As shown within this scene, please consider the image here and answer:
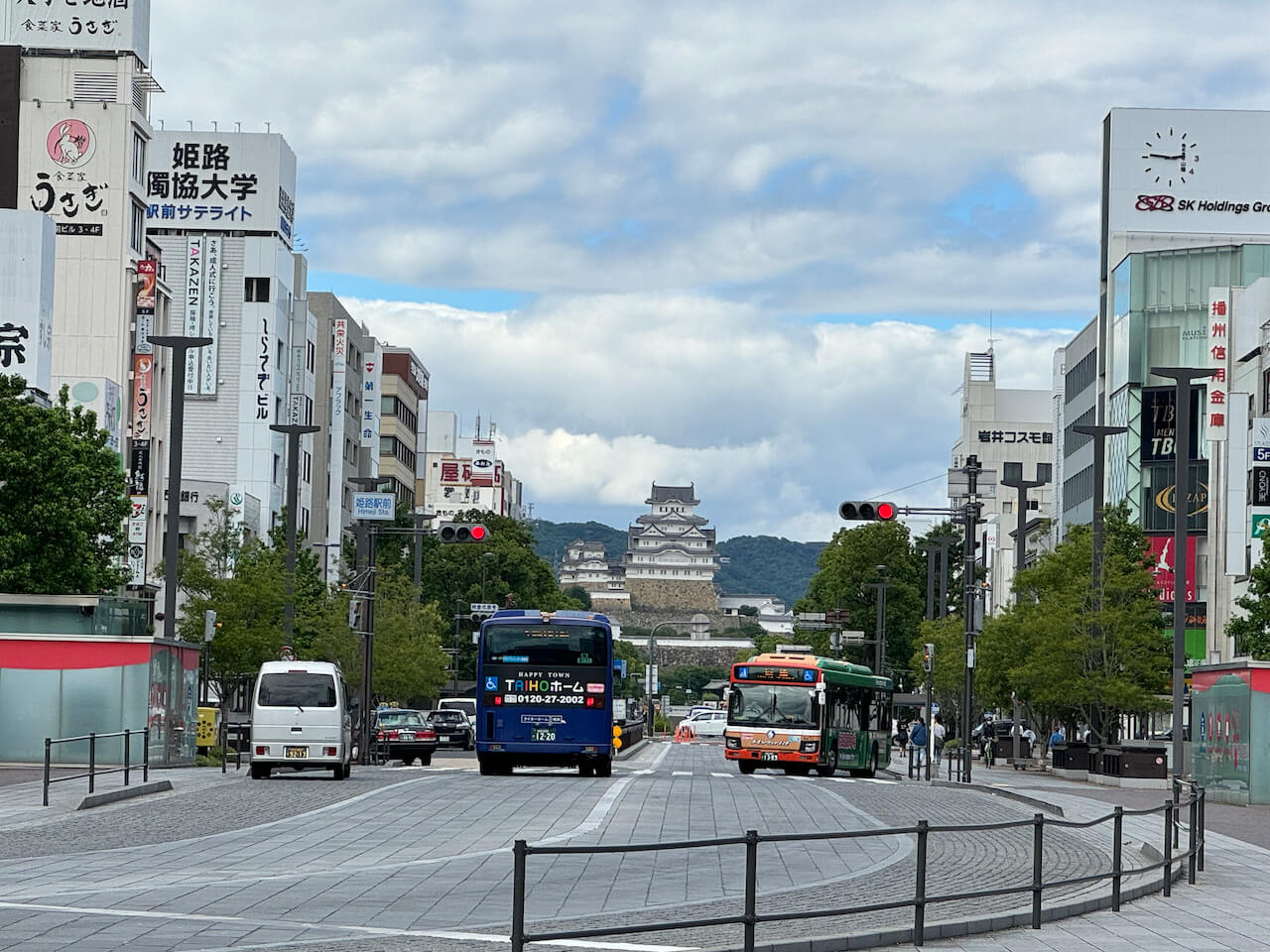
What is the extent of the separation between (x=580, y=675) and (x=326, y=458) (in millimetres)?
71602

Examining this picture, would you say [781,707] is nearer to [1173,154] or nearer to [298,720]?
[298,720]

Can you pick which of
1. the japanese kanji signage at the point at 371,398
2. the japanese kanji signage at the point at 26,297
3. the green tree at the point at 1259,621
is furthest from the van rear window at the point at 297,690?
the japanese kanji signage at the point at 371,398

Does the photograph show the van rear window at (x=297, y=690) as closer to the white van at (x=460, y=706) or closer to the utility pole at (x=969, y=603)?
the utility pole at (x=969, y=603)

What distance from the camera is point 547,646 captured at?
41625 millimetres

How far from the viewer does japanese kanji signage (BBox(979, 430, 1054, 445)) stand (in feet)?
552

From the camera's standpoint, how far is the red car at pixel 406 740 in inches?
2215

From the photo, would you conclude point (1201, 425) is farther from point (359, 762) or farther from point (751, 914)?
point (751, 914)

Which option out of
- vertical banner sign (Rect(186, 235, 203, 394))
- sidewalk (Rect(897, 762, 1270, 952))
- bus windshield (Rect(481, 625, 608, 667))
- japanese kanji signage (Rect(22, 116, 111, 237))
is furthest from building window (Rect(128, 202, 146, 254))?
sidewalk (Rect(897, 762, 1270, 952))

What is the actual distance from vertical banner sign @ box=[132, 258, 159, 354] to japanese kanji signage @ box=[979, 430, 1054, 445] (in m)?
102

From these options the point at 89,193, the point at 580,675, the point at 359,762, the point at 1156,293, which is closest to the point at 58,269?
the point at 89,193

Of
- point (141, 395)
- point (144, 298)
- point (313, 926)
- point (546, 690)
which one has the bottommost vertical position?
point (546, 690)

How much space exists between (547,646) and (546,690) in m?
0.96

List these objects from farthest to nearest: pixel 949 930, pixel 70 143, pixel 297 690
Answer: pixel 70 143 → pixel 297 690 → pixel 949 930

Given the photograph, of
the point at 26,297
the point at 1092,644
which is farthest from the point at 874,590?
the point at 26,297
